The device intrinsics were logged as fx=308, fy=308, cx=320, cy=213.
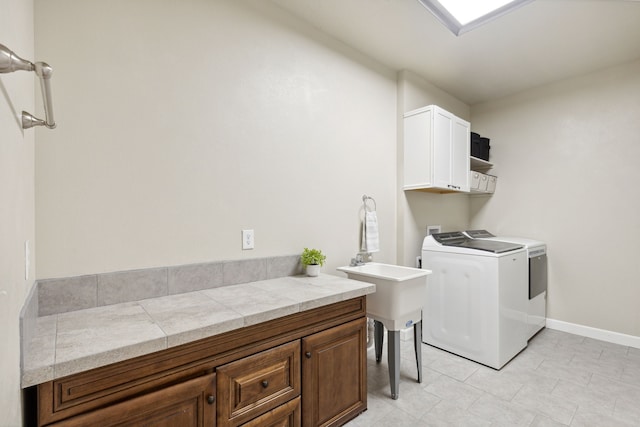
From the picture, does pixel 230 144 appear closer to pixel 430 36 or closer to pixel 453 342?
pixel 430 36

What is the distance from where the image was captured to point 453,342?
2.68 m

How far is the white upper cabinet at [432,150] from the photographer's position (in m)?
2.77

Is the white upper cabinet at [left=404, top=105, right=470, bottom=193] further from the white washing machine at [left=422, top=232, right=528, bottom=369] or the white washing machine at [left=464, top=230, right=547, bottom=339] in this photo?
the white washing machine at [left=464, top=230, right=547, bottom=339]

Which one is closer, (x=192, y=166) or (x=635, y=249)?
(x=192, y=166)

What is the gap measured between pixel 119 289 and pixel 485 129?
4.07 meters

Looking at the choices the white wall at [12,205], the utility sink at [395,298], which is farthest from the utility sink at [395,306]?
the white wall at [12,205]

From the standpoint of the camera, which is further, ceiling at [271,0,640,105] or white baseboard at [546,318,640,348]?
white baseboard at [546,318,640,348]

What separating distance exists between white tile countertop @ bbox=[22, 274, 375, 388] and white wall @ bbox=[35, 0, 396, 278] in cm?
23

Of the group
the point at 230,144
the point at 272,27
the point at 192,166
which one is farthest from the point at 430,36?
the point at 192,166

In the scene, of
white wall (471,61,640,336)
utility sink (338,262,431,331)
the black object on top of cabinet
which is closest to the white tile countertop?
utility sink (338,262,431,331)

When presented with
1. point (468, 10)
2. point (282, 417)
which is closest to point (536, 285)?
point (468, 10)

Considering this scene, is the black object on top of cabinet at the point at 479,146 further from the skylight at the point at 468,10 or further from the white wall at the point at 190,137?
the white wall at the point at 190,137

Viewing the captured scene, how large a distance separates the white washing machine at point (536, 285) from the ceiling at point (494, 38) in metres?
1.70

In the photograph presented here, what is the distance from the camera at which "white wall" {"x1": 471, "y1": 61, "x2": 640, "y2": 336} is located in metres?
2.89
